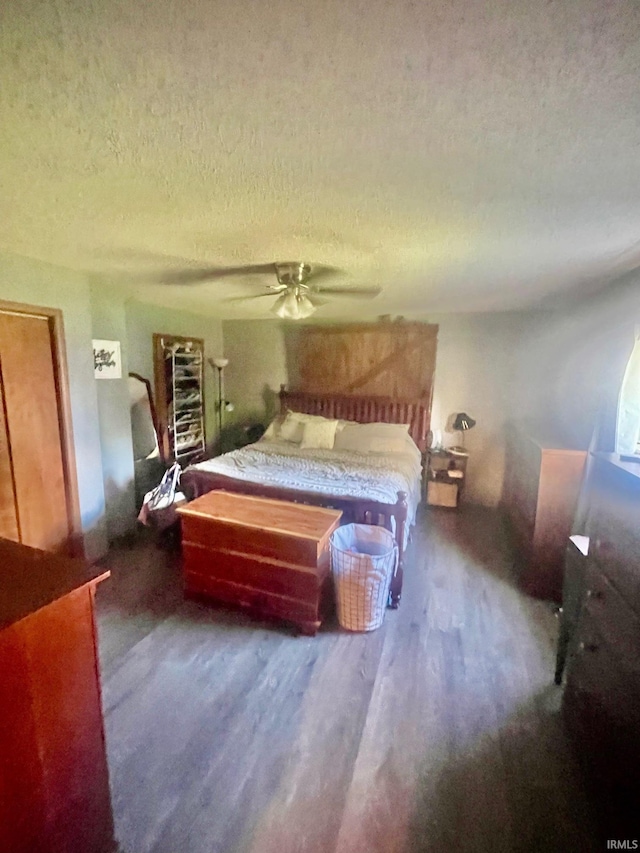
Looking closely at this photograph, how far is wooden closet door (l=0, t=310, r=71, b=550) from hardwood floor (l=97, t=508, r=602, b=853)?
694mm

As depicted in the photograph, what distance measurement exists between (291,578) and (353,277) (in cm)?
199

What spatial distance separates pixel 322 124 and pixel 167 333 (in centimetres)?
341

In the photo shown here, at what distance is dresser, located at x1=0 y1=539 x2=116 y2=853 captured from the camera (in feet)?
2.76

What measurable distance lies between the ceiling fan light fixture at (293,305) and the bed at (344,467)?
1228mm

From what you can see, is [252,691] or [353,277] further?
[353,277]

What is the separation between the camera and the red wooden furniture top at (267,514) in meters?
2.19

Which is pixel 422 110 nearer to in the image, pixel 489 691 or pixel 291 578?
pixel 291 578

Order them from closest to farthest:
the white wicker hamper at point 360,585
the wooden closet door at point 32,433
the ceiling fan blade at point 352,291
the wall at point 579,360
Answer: the white wicker hamper at point 360,585, the wooden closet door at point 32,433, the wall at point 579,360, the ceiling fan blade at point 352,291

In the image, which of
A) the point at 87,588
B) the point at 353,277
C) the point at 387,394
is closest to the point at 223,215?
the point at 353,277

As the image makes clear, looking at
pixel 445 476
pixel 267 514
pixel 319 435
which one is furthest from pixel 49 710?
pixel 445 476

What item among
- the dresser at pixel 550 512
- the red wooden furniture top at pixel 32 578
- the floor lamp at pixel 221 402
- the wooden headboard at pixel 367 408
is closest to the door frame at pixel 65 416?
the red wooden furniture top at pixel 32 578

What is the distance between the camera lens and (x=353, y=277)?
255 centimetres

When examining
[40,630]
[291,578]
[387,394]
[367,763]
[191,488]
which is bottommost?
[367,763]

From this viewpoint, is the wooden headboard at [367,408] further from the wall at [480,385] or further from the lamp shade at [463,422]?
the lamp shade at [463,422]
